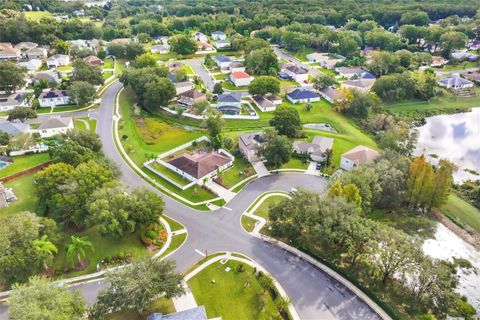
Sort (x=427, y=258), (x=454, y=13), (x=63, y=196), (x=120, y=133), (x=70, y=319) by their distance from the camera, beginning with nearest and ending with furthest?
1. (x=70, y=319)
2. (x=427, y=258)
3. (x=63, y=196)
4. (x=120, y=133)
5. (x=454, y=13)

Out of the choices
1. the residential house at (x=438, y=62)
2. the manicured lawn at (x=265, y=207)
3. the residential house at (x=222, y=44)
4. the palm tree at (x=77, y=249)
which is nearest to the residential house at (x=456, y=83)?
the residential house at (x=438, y=62)

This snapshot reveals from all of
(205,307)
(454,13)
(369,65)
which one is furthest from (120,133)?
(454,13)

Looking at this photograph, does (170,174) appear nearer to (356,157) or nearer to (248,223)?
(248,223)

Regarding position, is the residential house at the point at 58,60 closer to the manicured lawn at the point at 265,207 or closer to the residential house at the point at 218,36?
the residential house at the point at 218,36

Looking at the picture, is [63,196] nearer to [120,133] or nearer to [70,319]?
[70,319]

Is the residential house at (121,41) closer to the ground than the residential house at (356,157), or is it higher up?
higher up

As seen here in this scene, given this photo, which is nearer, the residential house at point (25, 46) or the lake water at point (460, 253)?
the lake water at point (460, 253)
